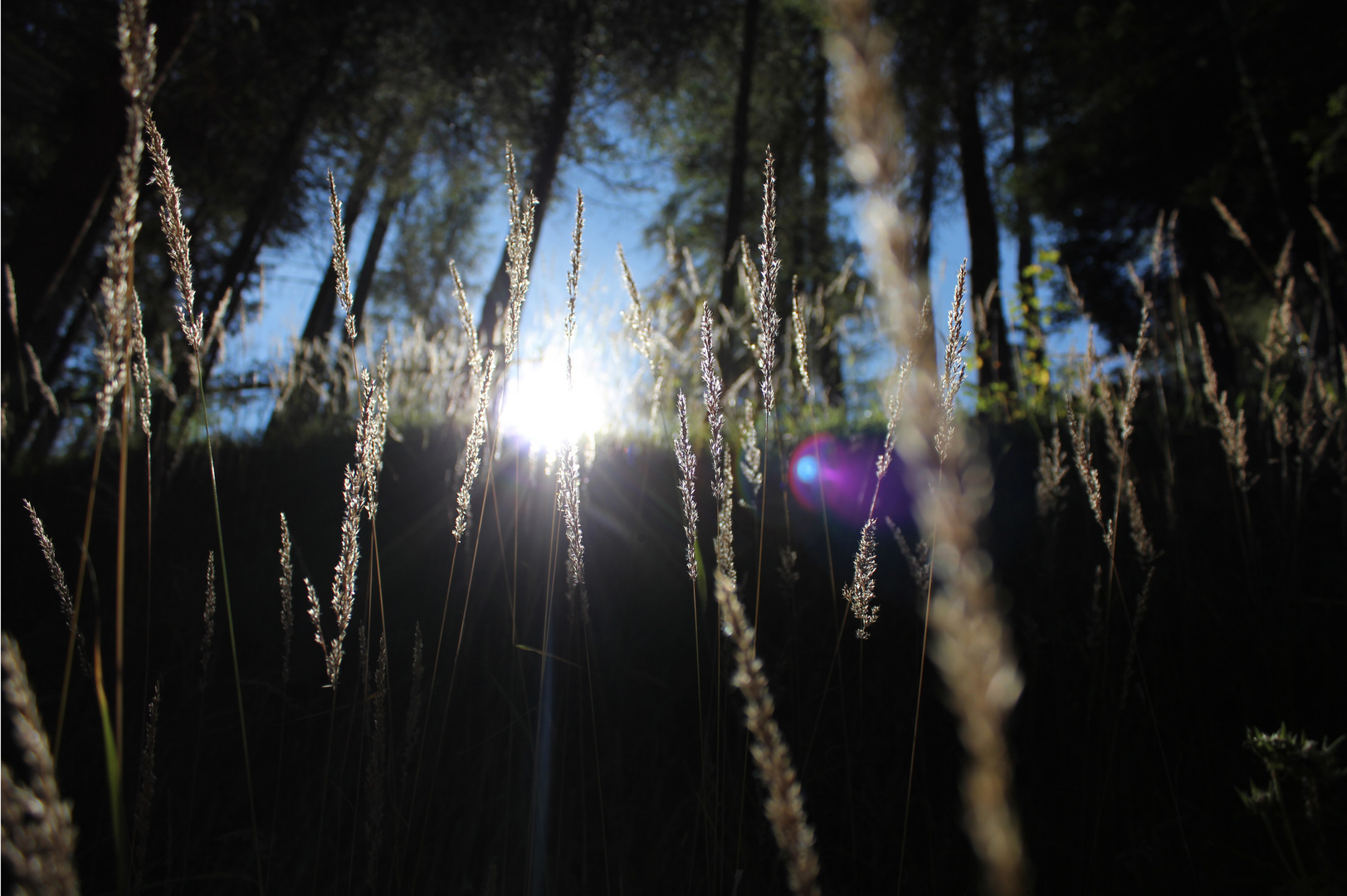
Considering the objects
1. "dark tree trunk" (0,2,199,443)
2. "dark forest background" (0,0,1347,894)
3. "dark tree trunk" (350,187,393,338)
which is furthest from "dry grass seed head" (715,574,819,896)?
"dark tree trunk" (350,187,393,338)

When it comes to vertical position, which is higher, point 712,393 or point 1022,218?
point 1022,218

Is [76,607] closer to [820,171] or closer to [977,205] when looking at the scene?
[977,205]

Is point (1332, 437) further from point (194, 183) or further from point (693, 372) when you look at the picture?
point (194, 183)

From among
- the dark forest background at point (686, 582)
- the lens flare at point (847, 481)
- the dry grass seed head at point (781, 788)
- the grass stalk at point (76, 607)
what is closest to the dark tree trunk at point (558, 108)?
the dark forest background at point (686, 582)

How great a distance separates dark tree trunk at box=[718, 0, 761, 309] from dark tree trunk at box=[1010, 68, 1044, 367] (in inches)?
124

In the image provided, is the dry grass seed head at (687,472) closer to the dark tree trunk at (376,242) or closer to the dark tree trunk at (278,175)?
the dark tree trunk at (278,175)

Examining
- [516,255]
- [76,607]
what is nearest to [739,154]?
[516,255]

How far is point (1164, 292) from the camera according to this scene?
13.3 meters

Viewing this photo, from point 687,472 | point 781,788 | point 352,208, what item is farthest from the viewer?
point 352,208

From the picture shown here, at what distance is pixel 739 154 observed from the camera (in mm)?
7727

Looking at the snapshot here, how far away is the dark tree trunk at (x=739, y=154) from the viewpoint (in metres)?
7.54

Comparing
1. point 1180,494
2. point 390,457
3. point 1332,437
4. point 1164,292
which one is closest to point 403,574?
point 390,457

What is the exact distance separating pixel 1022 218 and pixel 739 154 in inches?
296

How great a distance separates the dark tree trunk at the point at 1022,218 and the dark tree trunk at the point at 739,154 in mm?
3155
